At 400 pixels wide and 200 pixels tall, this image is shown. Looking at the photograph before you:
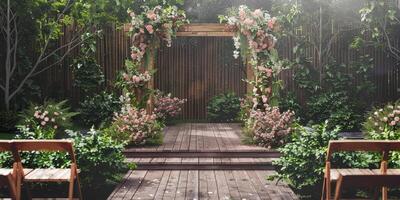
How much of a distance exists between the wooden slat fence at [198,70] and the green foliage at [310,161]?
357 inches

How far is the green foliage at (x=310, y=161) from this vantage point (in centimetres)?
654

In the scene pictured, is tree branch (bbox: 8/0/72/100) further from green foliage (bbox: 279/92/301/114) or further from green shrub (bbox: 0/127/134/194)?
green shrub (bbox: 0/127/134/194)

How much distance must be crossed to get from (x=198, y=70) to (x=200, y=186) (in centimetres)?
934

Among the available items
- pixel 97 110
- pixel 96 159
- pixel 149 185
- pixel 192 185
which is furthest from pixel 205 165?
pixel 97 110

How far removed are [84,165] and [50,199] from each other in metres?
0.67

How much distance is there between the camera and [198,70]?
53.4ft

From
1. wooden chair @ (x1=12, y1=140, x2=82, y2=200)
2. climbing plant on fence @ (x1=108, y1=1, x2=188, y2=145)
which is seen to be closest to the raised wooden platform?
climbing plant on fence @ (x1=108, y1=1, x2=188, y2=145)

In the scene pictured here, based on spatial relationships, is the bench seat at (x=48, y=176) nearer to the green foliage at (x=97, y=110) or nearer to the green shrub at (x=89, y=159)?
the green shrub at (x=89, y=159)

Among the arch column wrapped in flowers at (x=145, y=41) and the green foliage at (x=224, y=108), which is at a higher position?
the arch column wrapped in flowers at (x=145, y=41)

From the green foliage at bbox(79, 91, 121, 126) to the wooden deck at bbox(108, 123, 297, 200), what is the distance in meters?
2.90

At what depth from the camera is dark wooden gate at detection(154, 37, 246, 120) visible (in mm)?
16109

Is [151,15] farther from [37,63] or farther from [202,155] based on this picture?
[37,63]

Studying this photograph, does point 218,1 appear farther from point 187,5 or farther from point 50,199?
point 50,199

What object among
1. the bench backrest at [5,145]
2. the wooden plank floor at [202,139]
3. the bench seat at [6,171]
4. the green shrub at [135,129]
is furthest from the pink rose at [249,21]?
the bench backrest at [5,145]
